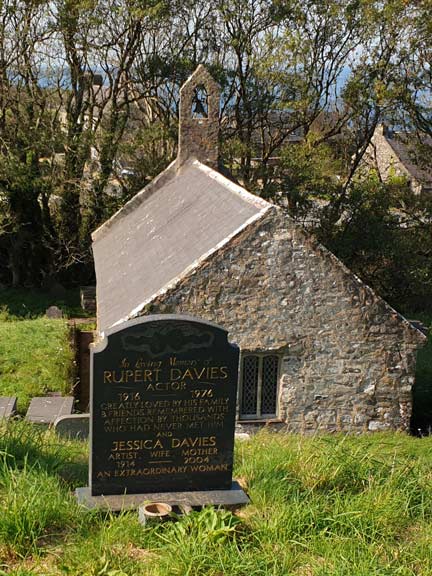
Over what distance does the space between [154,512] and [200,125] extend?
15.3 m

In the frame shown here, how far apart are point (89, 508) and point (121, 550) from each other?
0.68m

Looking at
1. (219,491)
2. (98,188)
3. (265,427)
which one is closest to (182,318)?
(219,491)

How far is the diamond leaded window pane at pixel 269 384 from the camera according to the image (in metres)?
14.3

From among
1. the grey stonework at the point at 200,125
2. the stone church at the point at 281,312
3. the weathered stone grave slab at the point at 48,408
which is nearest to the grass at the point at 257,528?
the stone church at the point at 281,312

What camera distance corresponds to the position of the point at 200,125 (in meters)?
19.9

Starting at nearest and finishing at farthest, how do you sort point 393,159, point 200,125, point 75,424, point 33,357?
point 75,424 → point 33,357 → point 200,125 → point 393,159

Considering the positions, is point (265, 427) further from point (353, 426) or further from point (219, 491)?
point (219, 491)

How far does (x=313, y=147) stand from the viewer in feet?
98.5

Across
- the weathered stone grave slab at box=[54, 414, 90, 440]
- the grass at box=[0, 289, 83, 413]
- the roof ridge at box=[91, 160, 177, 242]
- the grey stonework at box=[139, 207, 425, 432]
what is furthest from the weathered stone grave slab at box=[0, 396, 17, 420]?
the roof ridge at box=[91, 160, 177, 242]

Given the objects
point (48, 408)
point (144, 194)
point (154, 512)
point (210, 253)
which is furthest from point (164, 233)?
point (154, 512)

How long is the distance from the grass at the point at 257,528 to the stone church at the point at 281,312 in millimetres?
6236

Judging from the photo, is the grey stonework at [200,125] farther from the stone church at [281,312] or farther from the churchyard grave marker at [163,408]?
the churchyard grave marker at [163,408]

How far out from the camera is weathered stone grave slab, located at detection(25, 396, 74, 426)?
14.0m

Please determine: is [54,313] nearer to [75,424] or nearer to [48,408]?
[48,408]
